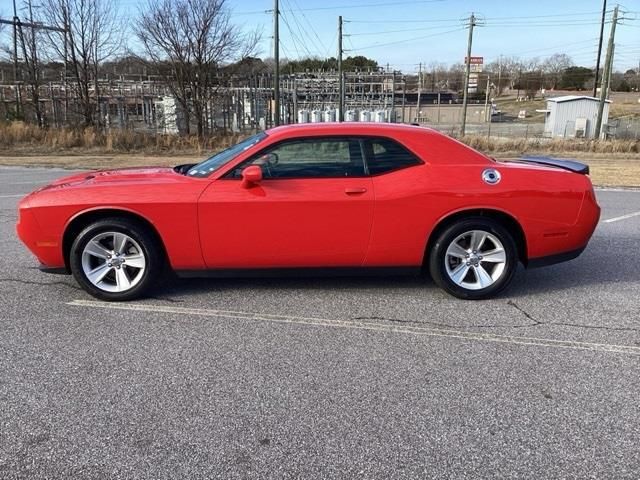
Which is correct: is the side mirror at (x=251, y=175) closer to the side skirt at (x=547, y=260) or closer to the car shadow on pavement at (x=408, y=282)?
the car shadow on pavement at (x=408, y=282)

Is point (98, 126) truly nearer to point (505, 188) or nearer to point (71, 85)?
point (71, 85)

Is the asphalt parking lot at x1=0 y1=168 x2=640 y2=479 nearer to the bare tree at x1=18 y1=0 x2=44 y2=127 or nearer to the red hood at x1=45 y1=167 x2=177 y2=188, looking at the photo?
the red hood at x1=45 y1=167 x2=177 y2=188

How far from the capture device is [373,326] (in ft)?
13.9

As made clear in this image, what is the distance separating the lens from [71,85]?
25.2m

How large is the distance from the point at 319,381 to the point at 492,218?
2338 millimetres

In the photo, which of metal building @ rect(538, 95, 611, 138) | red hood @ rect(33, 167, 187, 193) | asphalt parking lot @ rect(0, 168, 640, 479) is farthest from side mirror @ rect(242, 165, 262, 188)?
metal building @ rect(538, 95, 611, 138)

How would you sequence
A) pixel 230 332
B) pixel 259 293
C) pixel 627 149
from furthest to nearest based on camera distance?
pixel 627 149 → pixel 259 293 → pixel 230 332

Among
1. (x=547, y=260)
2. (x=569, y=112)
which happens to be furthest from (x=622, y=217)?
(x=569, y=112)

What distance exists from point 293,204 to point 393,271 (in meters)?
1.07

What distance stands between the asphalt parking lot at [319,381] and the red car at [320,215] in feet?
1.09

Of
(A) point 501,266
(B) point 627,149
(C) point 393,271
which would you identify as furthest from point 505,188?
(B) point 627,149

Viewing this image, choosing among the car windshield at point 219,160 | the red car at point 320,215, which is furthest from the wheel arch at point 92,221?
the car windshield at point 219,160

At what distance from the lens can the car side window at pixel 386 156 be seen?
4.71m

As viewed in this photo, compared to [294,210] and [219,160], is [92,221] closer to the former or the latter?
[219,160]
